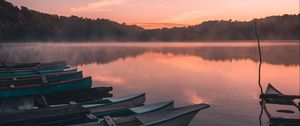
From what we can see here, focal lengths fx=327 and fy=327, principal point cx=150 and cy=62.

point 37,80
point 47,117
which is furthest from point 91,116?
point 37,80

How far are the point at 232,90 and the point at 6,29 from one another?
169746 millimetres

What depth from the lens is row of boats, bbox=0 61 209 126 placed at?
41.2 feet

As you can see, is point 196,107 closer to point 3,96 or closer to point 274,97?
point 274,97

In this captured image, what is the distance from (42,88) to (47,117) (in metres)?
7.74

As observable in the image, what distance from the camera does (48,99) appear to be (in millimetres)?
20578

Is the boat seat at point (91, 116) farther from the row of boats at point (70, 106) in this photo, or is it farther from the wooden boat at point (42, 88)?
the wooden boat at point (42, 88)

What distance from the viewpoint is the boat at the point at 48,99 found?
17.5m

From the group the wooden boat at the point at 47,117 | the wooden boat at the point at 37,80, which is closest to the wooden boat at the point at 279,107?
the wooden boat at the point at 47,117

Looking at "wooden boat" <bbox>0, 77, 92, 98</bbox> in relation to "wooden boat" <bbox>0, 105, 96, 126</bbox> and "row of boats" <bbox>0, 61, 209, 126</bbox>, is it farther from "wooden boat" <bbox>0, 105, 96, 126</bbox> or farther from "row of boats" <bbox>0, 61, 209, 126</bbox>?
"wooden boat" <bbox>0, 105, 96, 126</bbox>

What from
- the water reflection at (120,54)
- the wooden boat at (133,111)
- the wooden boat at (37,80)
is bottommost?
the water reflection at (120,54)

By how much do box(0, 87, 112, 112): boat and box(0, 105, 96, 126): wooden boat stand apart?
3.55 meters

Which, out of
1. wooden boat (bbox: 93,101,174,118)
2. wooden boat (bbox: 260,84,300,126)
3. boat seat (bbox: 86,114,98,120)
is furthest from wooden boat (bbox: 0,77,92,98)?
wooden boat (bbox: 260,84,300,126)

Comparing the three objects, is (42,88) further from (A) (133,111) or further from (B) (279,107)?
(B) (279,107)

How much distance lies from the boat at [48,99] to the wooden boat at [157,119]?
19.7 ft
